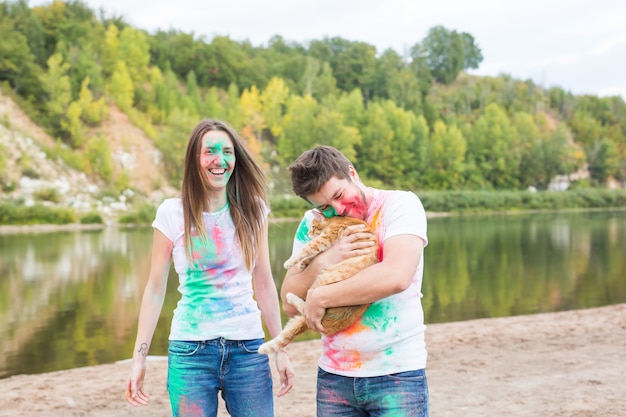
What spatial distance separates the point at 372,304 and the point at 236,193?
118 cm

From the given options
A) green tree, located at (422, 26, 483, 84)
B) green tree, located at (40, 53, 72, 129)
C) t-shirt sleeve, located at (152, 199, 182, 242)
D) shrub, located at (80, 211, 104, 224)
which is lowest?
shrub, located at (80, 211, 104, 224)

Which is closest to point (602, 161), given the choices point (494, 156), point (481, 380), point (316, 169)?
point (494, 156)

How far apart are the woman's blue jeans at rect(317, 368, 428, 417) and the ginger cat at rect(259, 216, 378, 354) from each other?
23cm

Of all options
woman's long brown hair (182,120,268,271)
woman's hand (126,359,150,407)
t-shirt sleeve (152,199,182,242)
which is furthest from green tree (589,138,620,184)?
woman's hand (126,359,150,407)

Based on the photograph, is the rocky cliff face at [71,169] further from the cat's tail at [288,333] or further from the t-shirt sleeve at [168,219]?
the cat's tail at [288,333]

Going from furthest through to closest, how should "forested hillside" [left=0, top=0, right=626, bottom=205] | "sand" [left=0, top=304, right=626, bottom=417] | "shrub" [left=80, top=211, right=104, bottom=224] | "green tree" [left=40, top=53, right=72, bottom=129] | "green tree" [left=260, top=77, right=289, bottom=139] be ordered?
"green tree" [left=260, top=77, right=289, bottom=139], "forested hillside" [left=0, top=0, right=626, bottom=205], "green tree" [left=40, top=53, right=72, bottom=129], "shrub" [left=80, top=211, right=104, bottom=224], "sand" [left=0, top=304, right=626, bottom=417]

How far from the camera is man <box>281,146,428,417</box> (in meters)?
2.57

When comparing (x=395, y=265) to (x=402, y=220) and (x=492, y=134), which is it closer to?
(x=402, y=220)

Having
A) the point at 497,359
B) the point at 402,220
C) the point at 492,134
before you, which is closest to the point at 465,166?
the point at 492,134

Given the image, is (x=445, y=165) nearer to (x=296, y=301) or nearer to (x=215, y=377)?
(x=215, y=377)

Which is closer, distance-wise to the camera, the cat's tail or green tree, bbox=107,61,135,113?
the cat's tail

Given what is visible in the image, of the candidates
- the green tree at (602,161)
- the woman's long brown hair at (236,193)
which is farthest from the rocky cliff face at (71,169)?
the green tree at (602,161)

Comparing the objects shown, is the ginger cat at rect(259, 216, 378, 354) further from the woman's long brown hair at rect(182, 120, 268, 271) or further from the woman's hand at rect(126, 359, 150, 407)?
the woman's hand at rect(126, 359, 150, 407)

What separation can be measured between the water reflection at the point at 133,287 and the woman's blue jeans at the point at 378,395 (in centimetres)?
Result: 220
